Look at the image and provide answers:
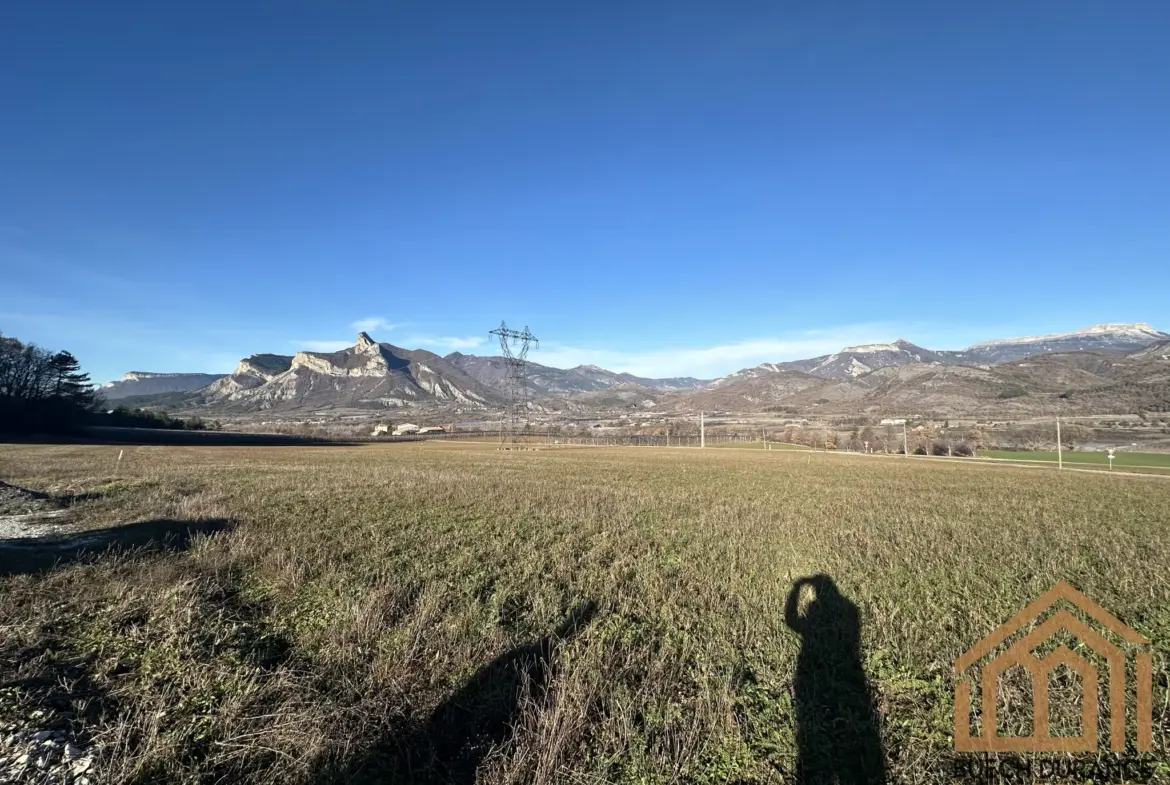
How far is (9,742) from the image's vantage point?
4.21m

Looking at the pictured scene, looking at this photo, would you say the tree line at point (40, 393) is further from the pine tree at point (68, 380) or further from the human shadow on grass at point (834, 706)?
the human shadow on grass at point (834, 706)

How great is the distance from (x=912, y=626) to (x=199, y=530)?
671 inches

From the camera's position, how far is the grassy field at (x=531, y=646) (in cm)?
454

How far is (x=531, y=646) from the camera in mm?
6707

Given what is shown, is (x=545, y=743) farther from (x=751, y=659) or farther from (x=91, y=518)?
(x=91, y=518)

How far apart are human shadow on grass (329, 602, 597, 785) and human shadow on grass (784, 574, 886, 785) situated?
9.46ft

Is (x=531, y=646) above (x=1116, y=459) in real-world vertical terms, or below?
above

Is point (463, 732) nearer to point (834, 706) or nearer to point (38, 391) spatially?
point (834, 706)

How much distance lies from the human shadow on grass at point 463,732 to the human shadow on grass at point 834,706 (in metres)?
2.88

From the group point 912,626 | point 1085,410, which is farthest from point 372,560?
point 1085,410

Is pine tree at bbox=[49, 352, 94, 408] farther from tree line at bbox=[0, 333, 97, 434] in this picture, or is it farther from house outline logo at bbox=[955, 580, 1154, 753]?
house outline logo at bbox=[955, 580, 1154, 753]

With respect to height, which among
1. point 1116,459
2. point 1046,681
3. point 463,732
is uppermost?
point 1046,681

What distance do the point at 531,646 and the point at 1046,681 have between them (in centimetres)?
615

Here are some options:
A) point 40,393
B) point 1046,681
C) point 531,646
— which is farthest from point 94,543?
point 40,393
